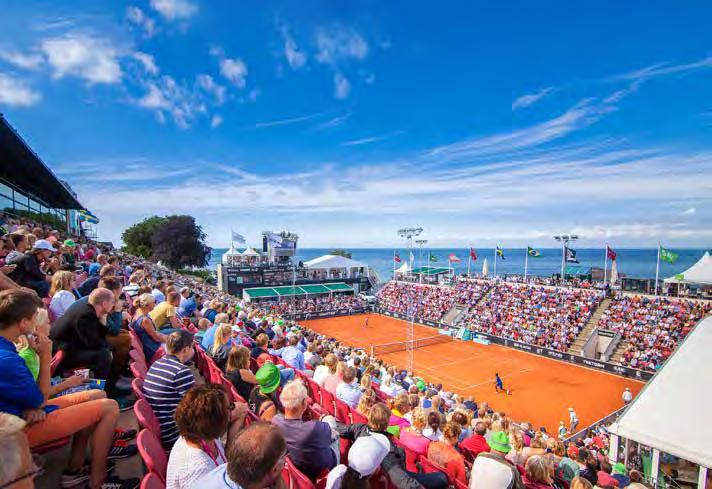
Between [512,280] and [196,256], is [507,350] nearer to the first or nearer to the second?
[512,280]

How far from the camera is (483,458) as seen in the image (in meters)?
3.40

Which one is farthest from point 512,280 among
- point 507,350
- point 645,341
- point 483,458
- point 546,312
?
point 483,458

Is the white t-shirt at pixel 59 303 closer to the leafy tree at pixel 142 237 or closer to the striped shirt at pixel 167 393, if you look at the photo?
the striped shirt at pixel 167 393

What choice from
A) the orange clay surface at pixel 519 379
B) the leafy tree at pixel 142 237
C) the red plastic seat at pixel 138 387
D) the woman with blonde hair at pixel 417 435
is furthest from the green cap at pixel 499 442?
the leafy tree at pixel 142 237

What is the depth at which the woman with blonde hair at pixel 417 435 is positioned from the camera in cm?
459

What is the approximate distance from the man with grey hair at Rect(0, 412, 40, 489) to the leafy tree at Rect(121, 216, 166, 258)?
60.4 m

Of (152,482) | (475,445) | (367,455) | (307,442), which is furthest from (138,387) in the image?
(475,445)

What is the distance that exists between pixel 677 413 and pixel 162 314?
41.1 feet

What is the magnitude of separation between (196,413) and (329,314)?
135 ft

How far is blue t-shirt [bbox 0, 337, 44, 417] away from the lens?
2537 mm

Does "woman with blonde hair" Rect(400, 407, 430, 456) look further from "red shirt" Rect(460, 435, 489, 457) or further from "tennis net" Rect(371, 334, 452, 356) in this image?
"tennis net" Rect(371, 334, 452, 356)

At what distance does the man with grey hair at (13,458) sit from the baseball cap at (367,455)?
6.84 ft

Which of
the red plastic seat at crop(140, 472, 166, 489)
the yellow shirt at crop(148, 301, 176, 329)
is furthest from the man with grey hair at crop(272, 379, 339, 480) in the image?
the yellow shirt at crop(148, 301, 176, 329)

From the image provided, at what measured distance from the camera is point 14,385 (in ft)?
8.44
